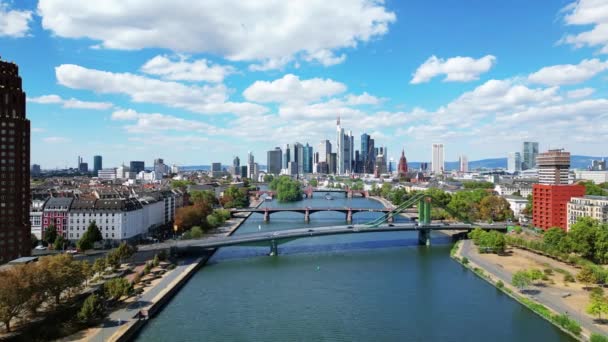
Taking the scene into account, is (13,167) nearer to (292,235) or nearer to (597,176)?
(292,235)

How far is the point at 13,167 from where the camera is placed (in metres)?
28.6

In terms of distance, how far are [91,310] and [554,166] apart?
130ft

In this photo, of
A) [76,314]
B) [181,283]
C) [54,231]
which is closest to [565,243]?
[181,283]

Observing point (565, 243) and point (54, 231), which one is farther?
point (54, 231)

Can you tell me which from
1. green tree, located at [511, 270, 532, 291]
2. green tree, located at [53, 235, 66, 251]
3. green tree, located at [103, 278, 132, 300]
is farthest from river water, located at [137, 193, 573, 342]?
green tree, located at [53, 235, 66, 251]

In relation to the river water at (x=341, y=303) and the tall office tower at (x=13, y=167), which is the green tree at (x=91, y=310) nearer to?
the river water at (x=341, y=303)

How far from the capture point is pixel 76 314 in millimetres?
19359

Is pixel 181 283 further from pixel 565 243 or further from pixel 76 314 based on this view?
pixel 565 243

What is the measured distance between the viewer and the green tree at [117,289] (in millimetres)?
20953

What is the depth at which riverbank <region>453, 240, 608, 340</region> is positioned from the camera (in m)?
20.4

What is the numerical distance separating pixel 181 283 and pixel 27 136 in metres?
14.1

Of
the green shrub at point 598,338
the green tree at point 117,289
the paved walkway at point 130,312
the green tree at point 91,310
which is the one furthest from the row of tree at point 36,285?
the green shrub at point 598,338

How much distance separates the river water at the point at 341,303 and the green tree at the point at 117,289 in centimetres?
197

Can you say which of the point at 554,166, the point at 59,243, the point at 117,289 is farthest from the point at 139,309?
the point at 554,166
